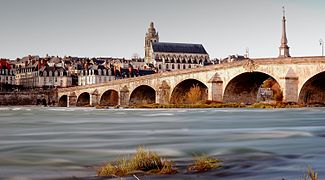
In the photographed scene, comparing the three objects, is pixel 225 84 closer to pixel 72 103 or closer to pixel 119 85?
pixel 119 85

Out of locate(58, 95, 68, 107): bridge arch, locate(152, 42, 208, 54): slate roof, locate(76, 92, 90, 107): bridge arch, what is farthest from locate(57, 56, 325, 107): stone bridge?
locate(152, 42, 208, 54): slate roof

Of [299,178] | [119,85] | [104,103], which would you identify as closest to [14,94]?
[104,103]

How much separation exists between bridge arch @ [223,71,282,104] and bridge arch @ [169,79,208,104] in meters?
5.24

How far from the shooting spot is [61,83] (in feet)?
384

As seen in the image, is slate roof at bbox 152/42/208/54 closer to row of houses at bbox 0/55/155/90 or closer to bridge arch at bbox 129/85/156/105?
row of houses at bbox 0/55/155/90

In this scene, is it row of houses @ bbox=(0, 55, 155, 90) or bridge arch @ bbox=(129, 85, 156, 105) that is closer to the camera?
bridge arch @ bbox=(129, 85, 156, 105)

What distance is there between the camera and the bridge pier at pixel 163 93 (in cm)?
5588

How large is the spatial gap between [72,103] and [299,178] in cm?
7712

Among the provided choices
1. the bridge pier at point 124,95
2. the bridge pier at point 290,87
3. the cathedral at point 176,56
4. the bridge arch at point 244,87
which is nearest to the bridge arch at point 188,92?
the bridge arch at point 244,87

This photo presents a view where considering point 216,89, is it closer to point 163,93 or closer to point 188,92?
point 163,93

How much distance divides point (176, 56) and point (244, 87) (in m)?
93.2

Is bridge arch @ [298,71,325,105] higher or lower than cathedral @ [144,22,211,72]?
lower

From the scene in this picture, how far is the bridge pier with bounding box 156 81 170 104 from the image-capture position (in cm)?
5588

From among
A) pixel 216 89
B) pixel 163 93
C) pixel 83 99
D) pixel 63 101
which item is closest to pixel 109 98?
pixel 83 99
